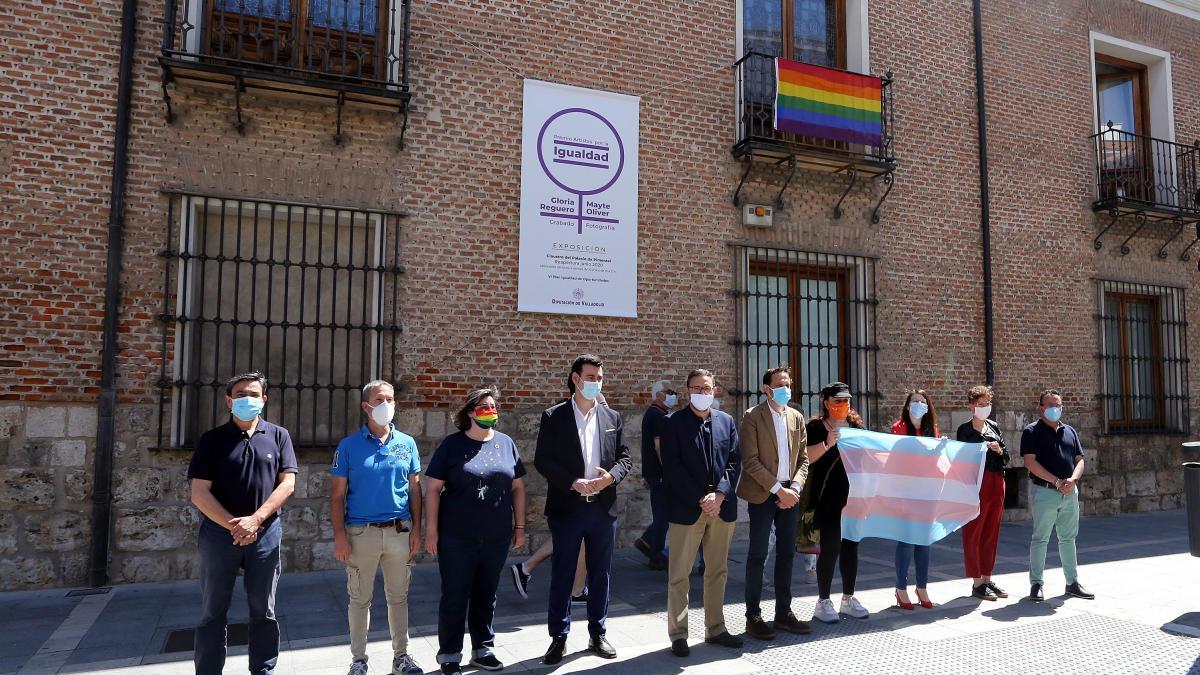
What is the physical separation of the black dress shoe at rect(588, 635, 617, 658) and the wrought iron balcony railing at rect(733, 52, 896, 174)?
245 inches

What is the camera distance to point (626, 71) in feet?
29.5

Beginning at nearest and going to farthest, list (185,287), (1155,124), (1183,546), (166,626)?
1. (166,626)
2. (185,287)
3. (1183,546)
4. (1155,124)

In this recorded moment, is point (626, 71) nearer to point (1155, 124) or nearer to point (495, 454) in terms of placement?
point (495, 454)

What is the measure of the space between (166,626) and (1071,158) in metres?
12.8

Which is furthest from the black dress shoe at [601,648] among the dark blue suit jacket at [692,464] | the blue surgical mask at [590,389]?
the blue surgical mask at [590,389]

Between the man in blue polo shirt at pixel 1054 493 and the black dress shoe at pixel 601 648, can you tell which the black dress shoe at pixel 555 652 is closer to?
the black dress shoe at pixel 601 648

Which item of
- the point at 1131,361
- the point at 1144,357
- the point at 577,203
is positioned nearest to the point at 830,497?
the point at 577,203

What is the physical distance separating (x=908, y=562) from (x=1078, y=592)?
5.10 feet

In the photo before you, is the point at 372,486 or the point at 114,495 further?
the point at 114,495

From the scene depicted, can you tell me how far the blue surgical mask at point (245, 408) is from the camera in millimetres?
4133

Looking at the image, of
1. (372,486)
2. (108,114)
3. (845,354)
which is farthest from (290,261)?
(845,354)

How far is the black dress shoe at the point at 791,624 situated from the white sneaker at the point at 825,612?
27cm

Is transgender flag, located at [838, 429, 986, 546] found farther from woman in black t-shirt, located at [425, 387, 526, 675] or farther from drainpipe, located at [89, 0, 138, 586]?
drainpipe, located at [89, 0, 138, 586]

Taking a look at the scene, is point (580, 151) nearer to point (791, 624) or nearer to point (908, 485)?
point (908, 485)
